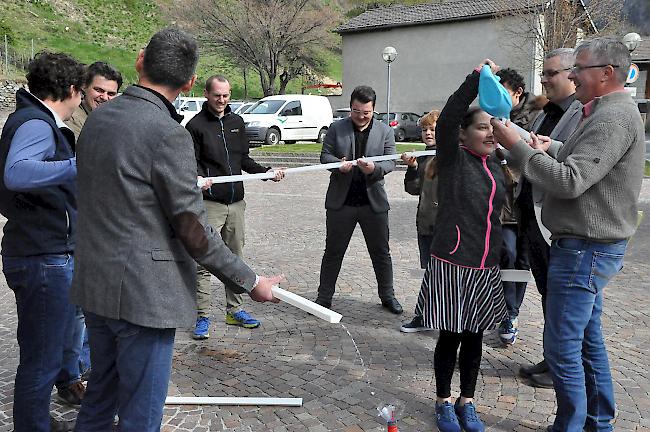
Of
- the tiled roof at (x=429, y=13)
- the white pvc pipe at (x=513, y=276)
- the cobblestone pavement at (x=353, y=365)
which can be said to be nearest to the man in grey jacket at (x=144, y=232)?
the cobblestone pavement at (x=353, y=365)

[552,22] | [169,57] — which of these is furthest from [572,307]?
[552,22]

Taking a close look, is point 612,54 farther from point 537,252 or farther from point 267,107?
point 267,107

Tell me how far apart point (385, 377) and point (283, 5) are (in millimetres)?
36505

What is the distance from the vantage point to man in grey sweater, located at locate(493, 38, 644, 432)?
2.86 meters

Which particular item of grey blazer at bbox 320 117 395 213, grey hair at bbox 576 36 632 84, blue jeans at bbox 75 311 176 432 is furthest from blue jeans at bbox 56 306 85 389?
grey hair at bbox 576 36 632 84

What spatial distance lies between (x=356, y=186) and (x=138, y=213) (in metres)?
3.36

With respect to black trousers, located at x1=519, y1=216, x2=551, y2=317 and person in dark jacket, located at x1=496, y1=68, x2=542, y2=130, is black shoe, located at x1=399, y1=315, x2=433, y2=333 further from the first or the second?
person in dark jacket, located at x1=496, y1=68, x2=542, y2=130

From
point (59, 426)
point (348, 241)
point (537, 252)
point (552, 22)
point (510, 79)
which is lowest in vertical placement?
point (59, 426)

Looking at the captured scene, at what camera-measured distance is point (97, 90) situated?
163 inches

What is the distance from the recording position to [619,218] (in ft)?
9.82

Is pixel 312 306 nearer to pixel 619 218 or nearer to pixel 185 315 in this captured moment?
pixel 185 315

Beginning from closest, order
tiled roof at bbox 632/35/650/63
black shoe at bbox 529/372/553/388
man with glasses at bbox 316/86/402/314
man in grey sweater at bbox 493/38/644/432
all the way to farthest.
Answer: man in grey sweater at bbox 493/38/644/432 → black shoe at bbox 529/372/553/388 → man with glasses at bbox 316/86/402/314 → tiled roof at bbox 632/35/650/63

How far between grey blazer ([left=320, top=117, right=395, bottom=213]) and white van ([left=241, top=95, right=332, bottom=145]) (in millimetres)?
18015

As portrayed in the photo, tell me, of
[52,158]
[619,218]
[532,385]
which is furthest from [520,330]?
[52,158]
